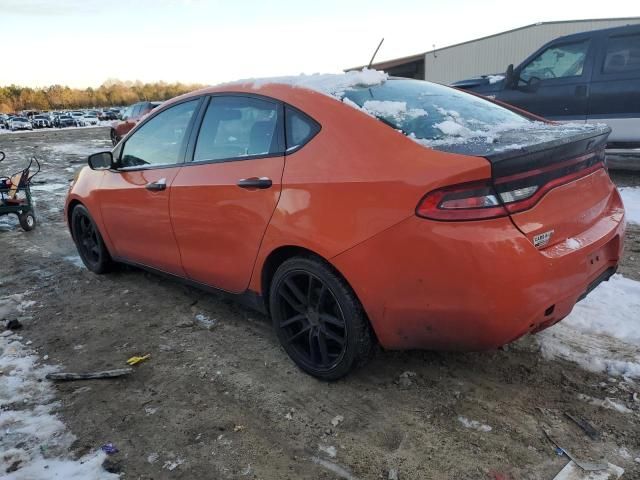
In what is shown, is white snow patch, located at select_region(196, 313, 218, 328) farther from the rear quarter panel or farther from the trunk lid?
the trunk lid

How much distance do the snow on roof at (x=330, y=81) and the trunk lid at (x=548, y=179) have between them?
2.91 ft

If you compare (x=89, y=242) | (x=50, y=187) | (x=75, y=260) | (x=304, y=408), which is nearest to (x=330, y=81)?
(x=304, y=408)

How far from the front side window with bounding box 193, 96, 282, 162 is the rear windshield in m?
0.48

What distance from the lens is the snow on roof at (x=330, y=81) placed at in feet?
9.41

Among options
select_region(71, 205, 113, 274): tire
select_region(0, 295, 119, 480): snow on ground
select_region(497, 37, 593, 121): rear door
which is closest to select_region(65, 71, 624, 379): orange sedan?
select_region(0, 295, 119, 480): snow on ground

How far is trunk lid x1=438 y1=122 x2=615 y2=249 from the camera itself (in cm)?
213

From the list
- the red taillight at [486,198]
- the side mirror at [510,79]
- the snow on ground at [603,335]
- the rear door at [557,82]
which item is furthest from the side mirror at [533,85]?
the red taillight at [486,198]

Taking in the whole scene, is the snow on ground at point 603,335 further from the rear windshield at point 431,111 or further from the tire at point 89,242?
the tire at point 89,242

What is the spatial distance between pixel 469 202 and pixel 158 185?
2.33 metres

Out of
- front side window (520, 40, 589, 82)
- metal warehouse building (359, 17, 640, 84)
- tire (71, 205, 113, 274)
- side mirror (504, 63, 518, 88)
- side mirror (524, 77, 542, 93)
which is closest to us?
tire (71, 205, 113, 274)

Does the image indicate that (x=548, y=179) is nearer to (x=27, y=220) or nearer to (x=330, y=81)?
(x=330, y=81)

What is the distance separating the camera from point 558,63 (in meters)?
7.80

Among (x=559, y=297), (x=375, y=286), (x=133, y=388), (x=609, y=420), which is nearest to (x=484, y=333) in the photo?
(x=559, y=297)

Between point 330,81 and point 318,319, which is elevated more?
point 330,81
